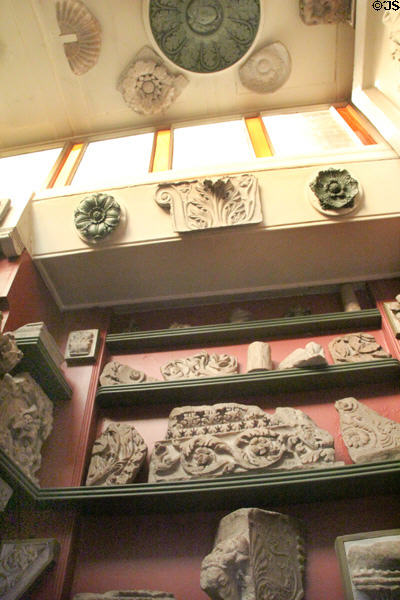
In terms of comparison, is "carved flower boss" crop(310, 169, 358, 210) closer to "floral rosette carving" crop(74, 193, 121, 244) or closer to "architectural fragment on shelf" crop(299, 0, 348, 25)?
"floral rosette carving" crop(74, 193, 121, 244)

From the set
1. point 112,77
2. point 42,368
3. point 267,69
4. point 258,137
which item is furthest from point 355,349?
point 112,77

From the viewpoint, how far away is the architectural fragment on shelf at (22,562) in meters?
2.16

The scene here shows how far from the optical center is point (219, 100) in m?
5.16

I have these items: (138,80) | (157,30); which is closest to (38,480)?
(138,80)

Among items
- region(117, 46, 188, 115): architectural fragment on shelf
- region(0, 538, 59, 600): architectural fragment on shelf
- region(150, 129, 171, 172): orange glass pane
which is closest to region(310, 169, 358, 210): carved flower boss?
region(150, 129, 171, 172): orange glass pane

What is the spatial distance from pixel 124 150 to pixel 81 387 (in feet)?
9.33

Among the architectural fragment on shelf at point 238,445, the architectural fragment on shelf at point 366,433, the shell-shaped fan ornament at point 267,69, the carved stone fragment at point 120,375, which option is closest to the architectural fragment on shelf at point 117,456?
the architectural fragment on shelf at point 238,445

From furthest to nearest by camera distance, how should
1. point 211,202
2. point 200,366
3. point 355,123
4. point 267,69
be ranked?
point 267,69
point 355,123
point 211,202
point 200,366

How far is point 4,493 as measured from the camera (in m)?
2.19

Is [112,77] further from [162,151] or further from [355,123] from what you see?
[355,123]

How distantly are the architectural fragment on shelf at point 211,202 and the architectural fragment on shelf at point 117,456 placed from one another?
1.53m

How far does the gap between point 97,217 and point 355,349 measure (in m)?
2.20

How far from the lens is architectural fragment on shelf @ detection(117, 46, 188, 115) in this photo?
4934 millimetres

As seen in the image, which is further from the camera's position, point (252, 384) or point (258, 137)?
point (258, 137)
